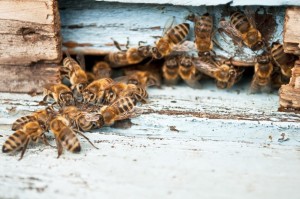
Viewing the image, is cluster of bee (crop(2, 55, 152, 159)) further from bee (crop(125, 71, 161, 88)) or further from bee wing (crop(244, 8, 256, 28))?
bee wing (crop(244, 8, 256, 28))

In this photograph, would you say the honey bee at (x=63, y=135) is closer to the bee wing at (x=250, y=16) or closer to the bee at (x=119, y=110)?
the bee at (x=119, y=110)

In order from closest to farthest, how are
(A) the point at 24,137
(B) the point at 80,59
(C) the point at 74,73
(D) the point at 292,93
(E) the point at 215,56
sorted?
(A) the point at 24,137, (D) the point at 292,93, (C) the point at 74,73, (E) the point at 215,56, (B) the point at 80,59

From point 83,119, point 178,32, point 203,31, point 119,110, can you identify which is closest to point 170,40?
point 178,32

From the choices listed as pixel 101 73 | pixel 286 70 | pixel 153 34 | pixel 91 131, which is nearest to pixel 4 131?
pixel 91 131

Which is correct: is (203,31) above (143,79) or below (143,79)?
above

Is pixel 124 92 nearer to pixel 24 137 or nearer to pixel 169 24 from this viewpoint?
pixel 169 24

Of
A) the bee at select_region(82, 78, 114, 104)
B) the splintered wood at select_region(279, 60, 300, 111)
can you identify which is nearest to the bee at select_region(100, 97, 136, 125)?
the bee at select_region(82, 78, 114, 104)

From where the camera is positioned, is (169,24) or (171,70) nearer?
(169,24)
